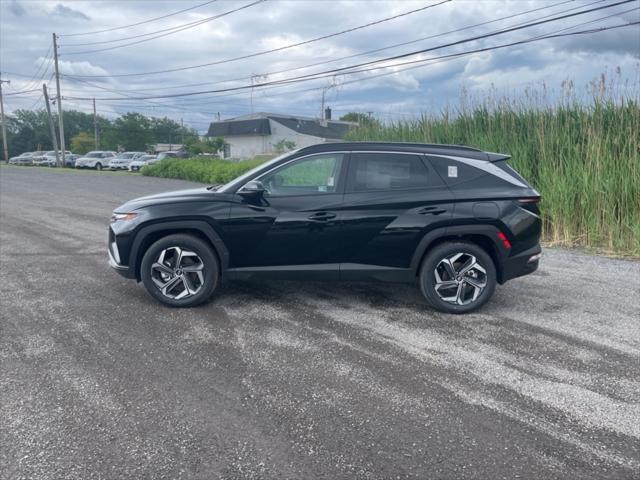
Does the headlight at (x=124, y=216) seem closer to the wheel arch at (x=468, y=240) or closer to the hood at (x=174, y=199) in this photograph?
the hood at (x=174, y=199)

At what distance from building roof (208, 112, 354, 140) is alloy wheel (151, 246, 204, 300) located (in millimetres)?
44912

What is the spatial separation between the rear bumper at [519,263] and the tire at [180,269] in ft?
9.69

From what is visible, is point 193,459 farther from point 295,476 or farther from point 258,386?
point 258,386

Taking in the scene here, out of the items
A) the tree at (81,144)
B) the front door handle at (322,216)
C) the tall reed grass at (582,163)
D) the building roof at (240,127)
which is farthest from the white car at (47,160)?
the front door handle at (322,216)

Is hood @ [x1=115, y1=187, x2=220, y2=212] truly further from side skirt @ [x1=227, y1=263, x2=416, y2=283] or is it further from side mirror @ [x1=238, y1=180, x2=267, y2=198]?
side skirt @ [x1=227, y1=263, x2=416, y2=283]

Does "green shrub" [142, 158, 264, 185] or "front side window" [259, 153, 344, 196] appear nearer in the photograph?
"front side window" [259, 153, 344, 196]

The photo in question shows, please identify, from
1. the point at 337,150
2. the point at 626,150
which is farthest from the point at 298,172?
the point at 626,150

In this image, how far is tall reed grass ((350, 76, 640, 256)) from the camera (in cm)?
827

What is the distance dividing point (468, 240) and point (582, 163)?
5285 mm

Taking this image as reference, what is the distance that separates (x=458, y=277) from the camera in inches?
194

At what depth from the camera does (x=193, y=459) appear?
2.66 metres

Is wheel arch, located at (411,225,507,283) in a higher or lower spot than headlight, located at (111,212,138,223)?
lower

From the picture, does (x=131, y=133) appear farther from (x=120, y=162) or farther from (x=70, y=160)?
(x=120, y=162)

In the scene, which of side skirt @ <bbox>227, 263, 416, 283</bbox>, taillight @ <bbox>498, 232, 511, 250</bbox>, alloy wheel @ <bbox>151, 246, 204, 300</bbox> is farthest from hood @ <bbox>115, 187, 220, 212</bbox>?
taillight @ <bbox>498, 232, 511, 250</bbox>
